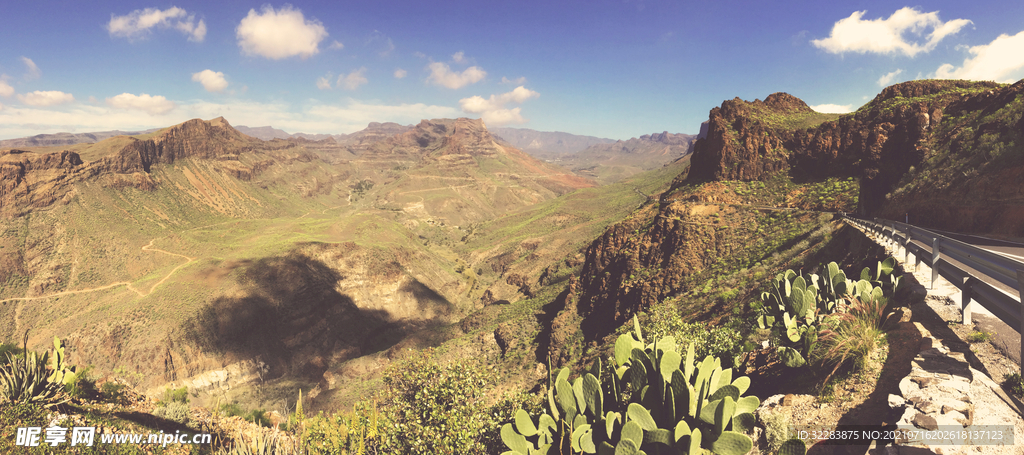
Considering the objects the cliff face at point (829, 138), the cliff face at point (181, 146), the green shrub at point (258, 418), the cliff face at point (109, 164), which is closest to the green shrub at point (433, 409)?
the green shrub at point (258, 418)

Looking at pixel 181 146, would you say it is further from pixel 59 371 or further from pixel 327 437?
pixel 327 437

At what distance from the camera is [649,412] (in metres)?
5.77

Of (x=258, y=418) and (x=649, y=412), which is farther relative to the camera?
(x=258, y=418)

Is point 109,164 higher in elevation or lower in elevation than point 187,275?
higher

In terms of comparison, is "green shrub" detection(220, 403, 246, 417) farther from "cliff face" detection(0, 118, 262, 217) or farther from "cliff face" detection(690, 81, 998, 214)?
"cliff face" detection(0, 118, 262, 217)

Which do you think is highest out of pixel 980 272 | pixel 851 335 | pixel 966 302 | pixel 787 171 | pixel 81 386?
pixel 787 171

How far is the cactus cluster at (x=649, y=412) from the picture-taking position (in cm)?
529

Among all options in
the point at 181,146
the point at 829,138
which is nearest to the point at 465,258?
the point at 829,138

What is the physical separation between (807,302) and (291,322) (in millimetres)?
73084

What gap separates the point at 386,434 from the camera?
9.73m

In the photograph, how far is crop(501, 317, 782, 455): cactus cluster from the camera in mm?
5289

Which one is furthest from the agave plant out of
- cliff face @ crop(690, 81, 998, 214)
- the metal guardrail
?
cliff face @ crop(690, 81, 998, 214)

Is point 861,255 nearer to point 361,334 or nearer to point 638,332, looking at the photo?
point 638,332

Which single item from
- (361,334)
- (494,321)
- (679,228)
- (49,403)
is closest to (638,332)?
(49,403)
